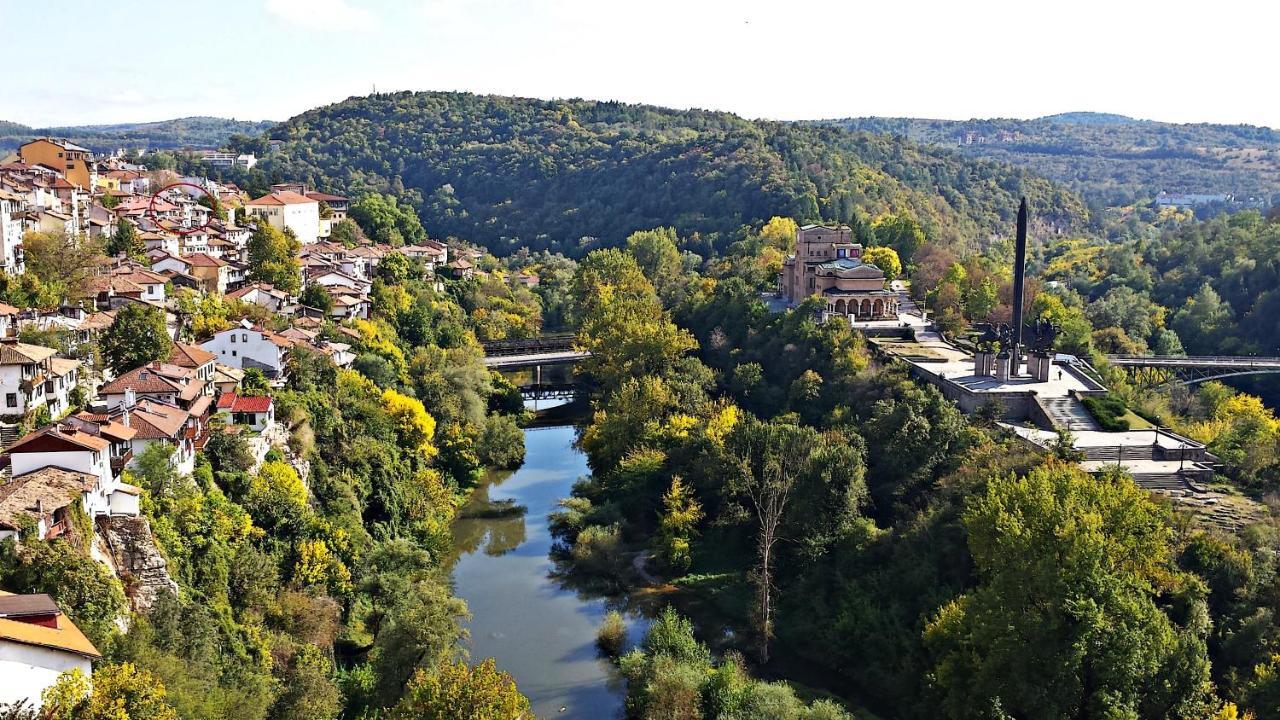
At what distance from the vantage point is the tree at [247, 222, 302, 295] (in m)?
53.7

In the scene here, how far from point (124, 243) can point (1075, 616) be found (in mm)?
44244

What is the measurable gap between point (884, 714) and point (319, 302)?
3525cm

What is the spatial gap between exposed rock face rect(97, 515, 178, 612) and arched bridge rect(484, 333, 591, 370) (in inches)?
1403

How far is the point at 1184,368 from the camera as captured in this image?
52312 millimetres

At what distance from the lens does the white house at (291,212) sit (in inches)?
2712

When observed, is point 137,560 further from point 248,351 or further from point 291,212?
point 291,212

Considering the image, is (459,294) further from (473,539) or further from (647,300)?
(473,539)

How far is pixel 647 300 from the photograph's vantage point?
65062mm

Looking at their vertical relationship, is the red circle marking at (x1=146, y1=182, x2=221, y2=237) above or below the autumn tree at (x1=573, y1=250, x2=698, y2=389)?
above

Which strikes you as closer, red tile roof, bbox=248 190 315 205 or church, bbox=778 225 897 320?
church, bbox=778 225 897 320

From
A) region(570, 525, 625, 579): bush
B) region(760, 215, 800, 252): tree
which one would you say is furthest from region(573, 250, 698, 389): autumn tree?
region(570, 525, 625, 579): bush

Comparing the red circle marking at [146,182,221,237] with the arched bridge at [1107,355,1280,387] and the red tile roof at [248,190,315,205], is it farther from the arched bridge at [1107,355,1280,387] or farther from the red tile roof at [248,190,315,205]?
the arched bridge at [1107,355,1280,387]

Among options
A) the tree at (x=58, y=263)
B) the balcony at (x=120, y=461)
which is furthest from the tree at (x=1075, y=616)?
the tree at (x=58, y=263)

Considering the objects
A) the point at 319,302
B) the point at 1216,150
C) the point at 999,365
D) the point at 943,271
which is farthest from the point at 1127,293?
the point at 1216,150
